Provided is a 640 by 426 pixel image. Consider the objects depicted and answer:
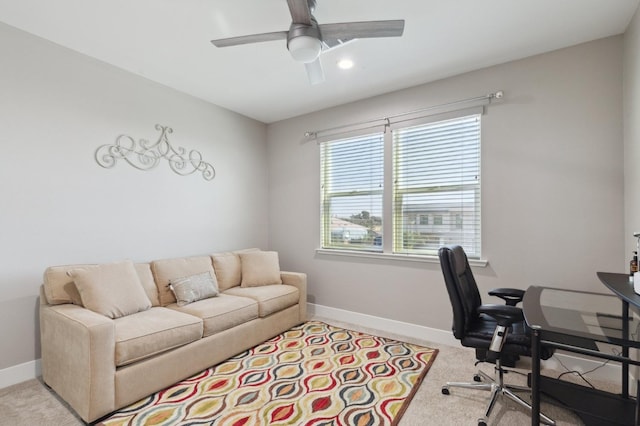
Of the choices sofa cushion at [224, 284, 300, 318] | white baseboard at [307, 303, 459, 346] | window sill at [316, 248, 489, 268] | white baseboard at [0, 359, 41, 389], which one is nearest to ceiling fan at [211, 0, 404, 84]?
window sill at [316, 248, 489, 268]

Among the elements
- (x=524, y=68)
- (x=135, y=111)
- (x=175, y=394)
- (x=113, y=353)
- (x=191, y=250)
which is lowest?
(x=175, y=394)

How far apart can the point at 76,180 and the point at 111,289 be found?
1.03 meters

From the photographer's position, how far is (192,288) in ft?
9.52

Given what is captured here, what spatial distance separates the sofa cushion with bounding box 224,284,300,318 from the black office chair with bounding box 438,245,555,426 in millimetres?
1685

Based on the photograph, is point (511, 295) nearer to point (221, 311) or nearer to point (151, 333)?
point (221, 311)

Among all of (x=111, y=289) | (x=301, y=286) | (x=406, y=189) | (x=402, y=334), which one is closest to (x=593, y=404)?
(x=402, y=334)

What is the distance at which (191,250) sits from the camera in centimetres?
349

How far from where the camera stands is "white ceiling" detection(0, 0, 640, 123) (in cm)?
204

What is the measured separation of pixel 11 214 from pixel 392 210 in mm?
3326

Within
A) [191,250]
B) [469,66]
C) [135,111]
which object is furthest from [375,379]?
[135,111]

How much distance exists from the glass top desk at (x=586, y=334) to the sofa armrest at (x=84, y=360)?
2390 millimetres

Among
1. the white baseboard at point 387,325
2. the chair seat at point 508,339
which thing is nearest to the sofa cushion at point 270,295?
the white baseboard at point 387,325

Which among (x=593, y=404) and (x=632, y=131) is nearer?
(x=593, y=404)

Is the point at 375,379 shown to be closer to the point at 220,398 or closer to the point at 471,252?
the point at 220,398
